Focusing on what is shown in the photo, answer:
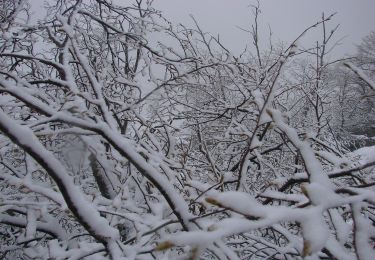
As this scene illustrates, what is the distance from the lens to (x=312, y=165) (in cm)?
84

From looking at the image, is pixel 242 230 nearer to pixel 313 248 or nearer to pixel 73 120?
pixel 313 248

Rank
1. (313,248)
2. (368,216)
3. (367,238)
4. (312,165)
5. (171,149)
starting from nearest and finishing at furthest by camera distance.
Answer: (313,248) → (367,238) → (312,165) → (368,216) → (171,149)

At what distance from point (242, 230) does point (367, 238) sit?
28 centimetres

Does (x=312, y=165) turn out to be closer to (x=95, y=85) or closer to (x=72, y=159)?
(x=72, y=159)

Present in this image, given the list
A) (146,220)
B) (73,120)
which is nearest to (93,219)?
(73,120)

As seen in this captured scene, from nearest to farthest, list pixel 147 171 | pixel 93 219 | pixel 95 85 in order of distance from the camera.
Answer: pixel 93 219 → pixel 147 171 → pixel 95 85

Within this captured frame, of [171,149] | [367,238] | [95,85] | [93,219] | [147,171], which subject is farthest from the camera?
[171,149]

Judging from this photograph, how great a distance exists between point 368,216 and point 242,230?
1.18 meters

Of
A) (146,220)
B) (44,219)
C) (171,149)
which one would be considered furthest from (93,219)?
(44,219)

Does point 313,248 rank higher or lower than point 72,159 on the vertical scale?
lower

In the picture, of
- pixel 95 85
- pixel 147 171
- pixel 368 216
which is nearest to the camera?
pixel 147 171

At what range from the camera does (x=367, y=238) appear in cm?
70

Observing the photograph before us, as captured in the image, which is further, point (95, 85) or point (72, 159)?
point (95, 85)

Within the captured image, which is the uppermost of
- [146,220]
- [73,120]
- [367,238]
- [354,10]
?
[354,10]
